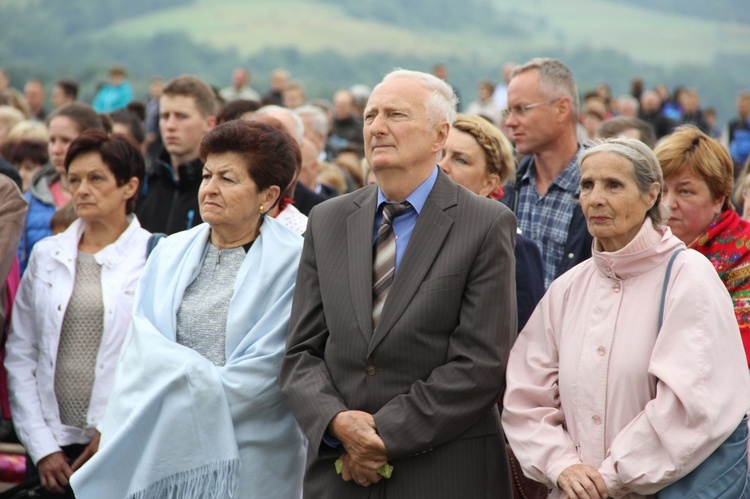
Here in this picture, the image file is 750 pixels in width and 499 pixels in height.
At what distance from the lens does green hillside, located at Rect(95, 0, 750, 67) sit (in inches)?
1505

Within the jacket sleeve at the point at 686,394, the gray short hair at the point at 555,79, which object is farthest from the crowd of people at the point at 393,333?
the gray short hair at the point at 555,79

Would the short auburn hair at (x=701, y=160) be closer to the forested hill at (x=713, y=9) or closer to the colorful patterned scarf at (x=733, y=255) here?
the colorful patterned scarf at (x=733, y=255)

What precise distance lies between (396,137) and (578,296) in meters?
0.86

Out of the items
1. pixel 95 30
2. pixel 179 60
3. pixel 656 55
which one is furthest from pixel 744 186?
pixel 656 55

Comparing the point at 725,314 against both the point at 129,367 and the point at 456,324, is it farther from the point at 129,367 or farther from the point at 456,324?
the point at 129,367

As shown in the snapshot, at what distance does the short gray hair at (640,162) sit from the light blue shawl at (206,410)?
1309mm

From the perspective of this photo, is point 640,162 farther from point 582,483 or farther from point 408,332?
point 582,483

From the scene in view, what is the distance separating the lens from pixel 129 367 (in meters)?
3.72

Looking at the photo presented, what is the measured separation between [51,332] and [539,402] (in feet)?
7.37

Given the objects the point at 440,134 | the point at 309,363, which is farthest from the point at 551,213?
the point at 309,363

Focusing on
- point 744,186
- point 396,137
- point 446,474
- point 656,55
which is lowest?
point 656,55

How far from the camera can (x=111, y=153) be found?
459cm

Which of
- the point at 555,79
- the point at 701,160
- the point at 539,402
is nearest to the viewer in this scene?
the point at 539,402

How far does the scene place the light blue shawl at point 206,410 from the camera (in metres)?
3.55
